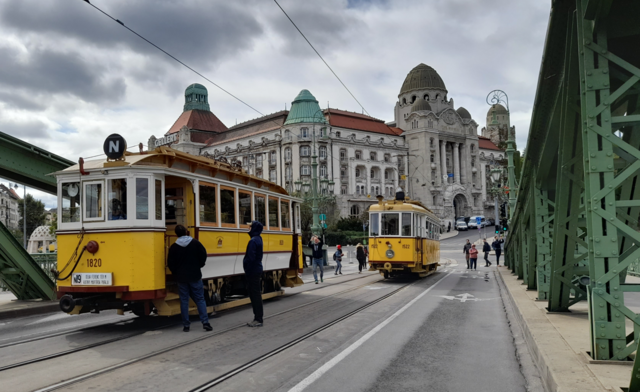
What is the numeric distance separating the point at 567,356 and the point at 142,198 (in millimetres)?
6983

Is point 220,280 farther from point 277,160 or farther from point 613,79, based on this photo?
point 277,160

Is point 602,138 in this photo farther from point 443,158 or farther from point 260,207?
point 443,158

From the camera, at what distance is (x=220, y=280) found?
11.9m

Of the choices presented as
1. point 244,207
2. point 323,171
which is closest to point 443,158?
point 323,171

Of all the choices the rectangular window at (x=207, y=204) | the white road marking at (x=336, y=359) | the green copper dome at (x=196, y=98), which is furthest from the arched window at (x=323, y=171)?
the rectangular window at (x=207, y=204)

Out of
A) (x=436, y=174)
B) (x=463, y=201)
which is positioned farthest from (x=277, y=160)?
(x=463, y=201)

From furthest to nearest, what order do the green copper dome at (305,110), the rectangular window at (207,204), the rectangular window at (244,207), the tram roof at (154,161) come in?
the green copper dome at (305,110), the rectangular window at (244,207), the rectangular window at (207,204), the tram roof at (154,161)

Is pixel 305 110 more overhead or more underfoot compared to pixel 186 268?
more overhead

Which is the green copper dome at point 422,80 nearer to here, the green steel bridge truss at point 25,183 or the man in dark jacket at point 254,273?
the green steel bridge truss at point 25,183

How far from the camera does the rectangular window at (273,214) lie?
573 inches

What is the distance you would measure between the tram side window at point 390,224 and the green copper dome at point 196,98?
101m

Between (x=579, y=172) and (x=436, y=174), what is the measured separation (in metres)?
108

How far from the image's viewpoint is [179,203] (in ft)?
35.6

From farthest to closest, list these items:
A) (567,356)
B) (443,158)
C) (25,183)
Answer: (443,158) → (25,183) → (567,356)
